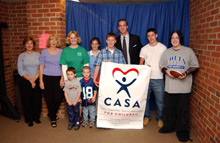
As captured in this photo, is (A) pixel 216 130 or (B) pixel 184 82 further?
(B) pixel 184 82

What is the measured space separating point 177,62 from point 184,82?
0.31 meters

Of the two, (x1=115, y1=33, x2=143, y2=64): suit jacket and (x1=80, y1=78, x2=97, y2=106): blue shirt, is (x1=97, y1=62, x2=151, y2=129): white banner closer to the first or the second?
(x1=80, y1=78, x2=97, y2=106): blue shirt

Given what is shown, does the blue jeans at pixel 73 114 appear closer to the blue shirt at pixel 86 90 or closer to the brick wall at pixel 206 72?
the blue shirt at pixel 86 90

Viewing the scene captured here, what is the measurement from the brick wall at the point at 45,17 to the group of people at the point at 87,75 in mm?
317

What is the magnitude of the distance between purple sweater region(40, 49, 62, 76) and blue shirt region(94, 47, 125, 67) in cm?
67

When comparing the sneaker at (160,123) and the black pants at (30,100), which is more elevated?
the black pants at (30,100)

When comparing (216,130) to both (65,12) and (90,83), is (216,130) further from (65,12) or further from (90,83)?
(65,12)

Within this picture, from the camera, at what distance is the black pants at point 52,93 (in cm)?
306

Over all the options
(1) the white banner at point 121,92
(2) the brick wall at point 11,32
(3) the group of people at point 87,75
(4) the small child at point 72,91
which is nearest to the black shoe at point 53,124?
(3) the group of people at point 87,75

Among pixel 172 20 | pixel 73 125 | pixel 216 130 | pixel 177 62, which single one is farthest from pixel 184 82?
pixel 73 125

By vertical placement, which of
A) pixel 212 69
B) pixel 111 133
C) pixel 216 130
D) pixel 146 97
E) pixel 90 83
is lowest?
pixel 111 133

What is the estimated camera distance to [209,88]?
2.30m

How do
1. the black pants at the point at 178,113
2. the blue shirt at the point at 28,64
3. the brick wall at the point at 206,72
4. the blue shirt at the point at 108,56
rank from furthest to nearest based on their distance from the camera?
the blue shirt at the point at 28,64 → the blue shirt at the point at 108,56 → the black pants at the point at 178,113 → the brick wall at the point at 206,72

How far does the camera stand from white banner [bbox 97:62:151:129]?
9.32ft
